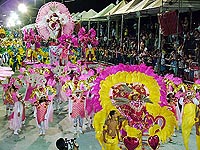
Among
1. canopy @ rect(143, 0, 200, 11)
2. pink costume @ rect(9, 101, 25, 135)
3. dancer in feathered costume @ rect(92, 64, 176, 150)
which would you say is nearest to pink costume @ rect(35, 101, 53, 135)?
pink costume @ rect(9, 101, 25, 135)

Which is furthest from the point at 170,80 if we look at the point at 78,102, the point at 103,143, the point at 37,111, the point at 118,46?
the point at 118,46

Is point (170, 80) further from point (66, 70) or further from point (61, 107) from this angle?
point (61, 107)

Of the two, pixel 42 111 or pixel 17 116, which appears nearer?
pixel 42 111

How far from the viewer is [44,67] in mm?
9891

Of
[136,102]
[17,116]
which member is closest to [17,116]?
[17,116]

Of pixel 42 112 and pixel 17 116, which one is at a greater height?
pixel 42 112

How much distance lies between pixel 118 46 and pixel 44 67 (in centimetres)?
879

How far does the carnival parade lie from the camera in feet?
15.8

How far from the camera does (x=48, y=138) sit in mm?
7391

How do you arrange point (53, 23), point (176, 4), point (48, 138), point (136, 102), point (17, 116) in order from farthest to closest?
point (176, 4)
point (53, 23)
point (17, 116)
point (48, 138)
point (136, 102)

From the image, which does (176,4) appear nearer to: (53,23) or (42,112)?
(53,23)

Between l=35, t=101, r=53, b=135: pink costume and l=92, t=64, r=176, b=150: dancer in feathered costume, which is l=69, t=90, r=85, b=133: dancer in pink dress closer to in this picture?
l=35, t=101, r=53, b=135: pink costume

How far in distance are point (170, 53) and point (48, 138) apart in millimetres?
6907

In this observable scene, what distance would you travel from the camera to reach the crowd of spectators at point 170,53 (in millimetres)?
11353
